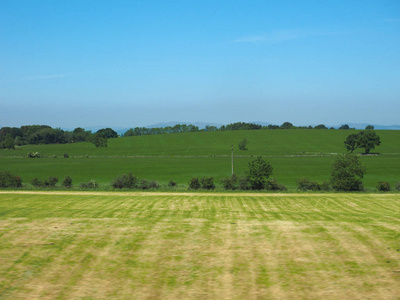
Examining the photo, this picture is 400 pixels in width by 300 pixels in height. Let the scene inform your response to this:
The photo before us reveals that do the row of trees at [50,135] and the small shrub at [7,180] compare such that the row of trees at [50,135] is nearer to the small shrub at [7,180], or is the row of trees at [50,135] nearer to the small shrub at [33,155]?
the small shrub at [33,155]

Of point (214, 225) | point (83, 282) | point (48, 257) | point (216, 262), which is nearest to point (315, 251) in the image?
point (216, 262)

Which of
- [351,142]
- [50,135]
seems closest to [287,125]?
[351,142]

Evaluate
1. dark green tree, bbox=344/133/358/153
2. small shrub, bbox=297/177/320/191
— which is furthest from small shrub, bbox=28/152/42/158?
dark green tree, bbox=344/133/358/153

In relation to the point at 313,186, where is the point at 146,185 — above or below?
above

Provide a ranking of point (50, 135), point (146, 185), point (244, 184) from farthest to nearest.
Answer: point (50, 135) → point (146, 185) → point (244, 184)

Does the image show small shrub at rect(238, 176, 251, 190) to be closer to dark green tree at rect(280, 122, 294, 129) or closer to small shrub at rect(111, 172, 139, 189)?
small shrub at rect(111, 172, 139, 189)

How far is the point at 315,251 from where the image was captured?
1212 centimetres

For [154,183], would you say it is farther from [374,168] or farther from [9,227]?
[374,168]

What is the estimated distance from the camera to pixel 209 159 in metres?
88.6

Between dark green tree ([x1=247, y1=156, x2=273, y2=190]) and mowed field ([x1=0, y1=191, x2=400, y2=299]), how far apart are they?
82.0 feet

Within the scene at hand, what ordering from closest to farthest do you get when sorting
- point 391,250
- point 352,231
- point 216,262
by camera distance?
point 216,262 < point 391,250 < point 352,231

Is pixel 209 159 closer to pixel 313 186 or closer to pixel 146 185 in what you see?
pixel 146 185

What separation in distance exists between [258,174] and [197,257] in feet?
104

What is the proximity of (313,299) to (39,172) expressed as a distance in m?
68.5
